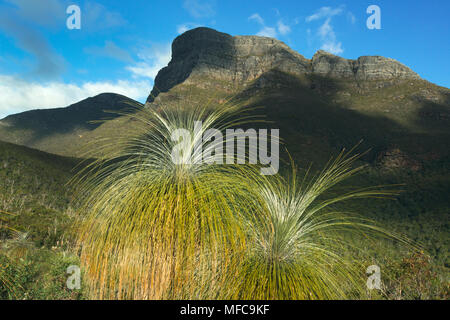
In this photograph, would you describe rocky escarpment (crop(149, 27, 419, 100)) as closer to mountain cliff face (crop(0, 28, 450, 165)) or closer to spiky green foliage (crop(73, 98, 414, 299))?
mountain cliff face (crop(0, 28, 450, 165))

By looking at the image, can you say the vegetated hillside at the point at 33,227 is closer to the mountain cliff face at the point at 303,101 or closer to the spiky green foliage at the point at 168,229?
the spiky green foliage at the point at 168,229

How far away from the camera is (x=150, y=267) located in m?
2.15

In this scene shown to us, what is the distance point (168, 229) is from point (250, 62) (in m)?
99.9

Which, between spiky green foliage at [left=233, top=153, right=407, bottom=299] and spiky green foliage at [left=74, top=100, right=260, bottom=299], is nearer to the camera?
spiky green foliage at [left=74, top=100, right=260, bottom=299]

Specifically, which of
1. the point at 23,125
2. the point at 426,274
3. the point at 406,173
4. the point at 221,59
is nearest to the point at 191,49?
the point at 221,59

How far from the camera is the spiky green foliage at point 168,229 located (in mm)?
2139

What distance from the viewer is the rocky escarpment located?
267 ft

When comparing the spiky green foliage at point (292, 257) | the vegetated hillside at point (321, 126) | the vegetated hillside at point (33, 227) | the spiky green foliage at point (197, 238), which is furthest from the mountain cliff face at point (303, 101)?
the spiky green foliage at point (292, 257)

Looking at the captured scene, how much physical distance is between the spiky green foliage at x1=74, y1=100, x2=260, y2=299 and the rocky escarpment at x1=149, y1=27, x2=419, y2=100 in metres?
76.4

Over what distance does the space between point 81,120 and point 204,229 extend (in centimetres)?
11234

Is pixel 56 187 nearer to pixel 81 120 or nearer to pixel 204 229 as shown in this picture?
pixel 204 229

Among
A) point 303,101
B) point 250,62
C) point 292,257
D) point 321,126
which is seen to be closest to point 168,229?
point 292,257

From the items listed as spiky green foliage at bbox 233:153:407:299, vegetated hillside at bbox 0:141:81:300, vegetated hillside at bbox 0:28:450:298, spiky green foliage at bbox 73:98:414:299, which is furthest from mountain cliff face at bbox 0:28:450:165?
spiky green foliage at bbox 233:153:407:299

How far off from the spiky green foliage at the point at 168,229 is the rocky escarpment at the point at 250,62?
76.4 m
